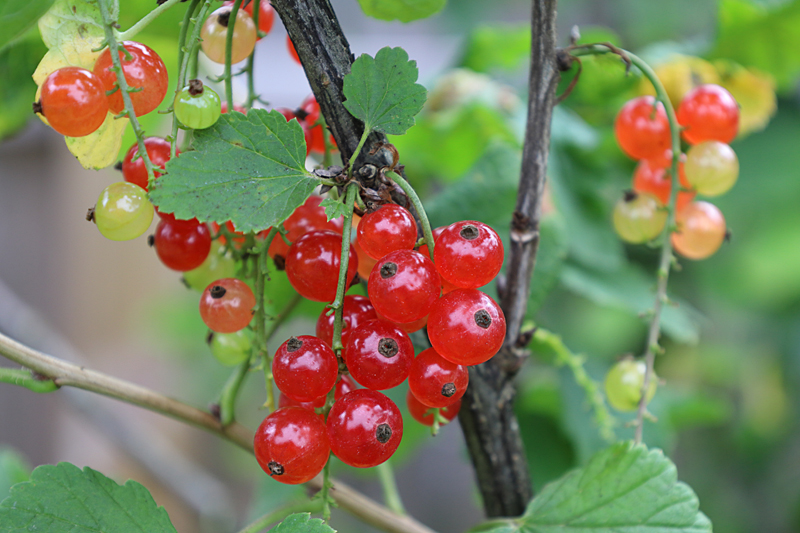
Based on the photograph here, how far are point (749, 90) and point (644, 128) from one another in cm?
38

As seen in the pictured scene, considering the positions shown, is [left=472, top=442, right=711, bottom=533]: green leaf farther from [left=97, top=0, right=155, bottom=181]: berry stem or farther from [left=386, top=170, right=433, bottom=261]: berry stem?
[left=97, top=0, right=155, bottom=181]: berry stem

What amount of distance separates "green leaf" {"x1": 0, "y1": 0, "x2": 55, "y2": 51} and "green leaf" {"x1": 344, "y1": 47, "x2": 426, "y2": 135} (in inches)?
6.1

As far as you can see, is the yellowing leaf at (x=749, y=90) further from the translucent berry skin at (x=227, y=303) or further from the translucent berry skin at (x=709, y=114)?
the translucent berry skin at (x=227, y=303)

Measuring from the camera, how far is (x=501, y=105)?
794 mm

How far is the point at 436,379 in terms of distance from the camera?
12.1 inches

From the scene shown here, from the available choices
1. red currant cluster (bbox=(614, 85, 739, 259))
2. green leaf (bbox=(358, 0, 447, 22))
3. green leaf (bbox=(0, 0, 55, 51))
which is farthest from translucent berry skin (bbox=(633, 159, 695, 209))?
green leaf (bbox=(0, 0, 55, 51))

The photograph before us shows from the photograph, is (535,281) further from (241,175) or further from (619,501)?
(241,175)

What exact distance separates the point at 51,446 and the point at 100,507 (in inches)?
71.6

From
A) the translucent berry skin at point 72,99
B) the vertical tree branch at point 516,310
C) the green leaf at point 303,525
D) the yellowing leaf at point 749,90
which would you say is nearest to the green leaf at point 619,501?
the vertical tree branch at point 516,310

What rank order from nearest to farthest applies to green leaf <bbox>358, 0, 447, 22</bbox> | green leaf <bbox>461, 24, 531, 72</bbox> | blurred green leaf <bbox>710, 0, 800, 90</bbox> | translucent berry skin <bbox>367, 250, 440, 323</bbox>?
translucent berry skin <bbox>367, 250, 440, 323</bbox> → green leaf <bbox>358, 0, 447, 22</bbox> → blurred green leaf <bbox>710, 0, 800, 90</bbox> → green leaf <bbox>461, 24, 531, 72</bbox>

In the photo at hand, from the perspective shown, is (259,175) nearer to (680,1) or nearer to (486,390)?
(486,390)

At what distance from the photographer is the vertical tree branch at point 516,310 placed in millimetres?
403

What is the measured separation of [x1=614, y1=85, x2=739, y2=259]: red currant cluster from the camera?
1.57ft

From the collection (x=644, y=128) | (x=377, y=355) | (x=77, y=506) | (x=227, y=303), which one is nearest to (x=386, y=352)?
(x=377, y=355)
